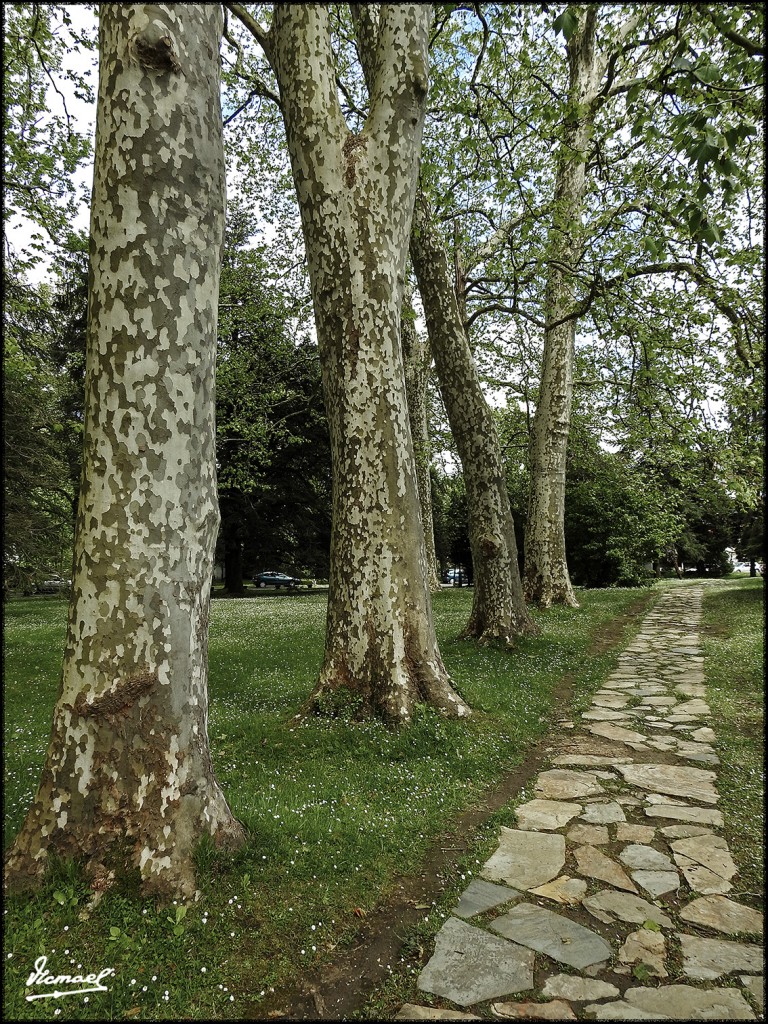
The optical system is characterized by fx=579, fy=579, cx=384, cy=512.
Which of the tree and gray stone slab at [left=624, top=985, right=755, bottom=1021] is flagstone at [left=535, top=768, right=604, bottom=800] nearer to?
the tree

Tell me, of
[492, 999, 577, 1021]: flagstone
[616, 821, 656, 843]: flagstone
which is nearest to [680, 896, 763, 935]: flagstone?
[616, 821, 656, 843]: flagstone

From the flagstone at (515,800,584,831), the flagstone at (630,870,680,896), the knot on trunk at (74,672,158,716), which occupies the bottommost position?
the flagstone at (515,800,584,831)

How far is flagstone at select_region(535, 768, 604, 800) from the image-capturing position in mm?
5129

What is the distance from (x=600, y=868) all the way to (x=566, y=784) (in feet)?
4.70

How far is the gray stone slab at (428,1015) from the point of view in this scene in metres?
2.66

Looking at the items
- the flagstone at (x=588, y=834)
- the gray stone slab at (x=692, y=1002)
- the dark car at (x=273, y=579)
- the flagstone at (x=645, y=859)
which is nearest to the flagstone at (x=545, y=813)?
the flagstone at (x=588, y=834)

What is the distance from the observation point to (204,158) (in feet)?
12.2

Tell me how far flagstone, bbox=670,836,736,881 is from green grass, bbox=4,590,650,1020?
4.51 feet

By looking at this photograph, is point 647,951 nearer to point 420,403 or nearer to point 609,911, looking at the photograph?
point 609,911

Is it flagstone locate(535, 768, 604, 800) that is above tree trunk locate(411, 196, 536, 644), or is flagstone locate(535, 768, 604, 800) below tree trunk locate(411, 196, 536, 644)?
below

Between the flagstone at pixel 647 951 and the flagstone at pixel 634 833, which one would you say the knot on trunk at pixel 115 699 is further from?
the flagstone at pixel 634 833

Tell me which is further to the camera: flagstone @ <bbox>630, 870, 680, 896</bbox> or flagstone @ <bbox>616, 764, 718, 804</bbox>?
flagstone @ <bbox>616, 764, 718, 804</bbox>

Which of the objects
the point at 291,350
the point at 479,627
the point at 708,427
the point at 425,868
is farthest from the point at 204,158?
the point at 291,350

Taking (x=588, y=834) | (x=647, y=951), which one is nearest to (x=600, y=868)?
(x=588, y=834)
